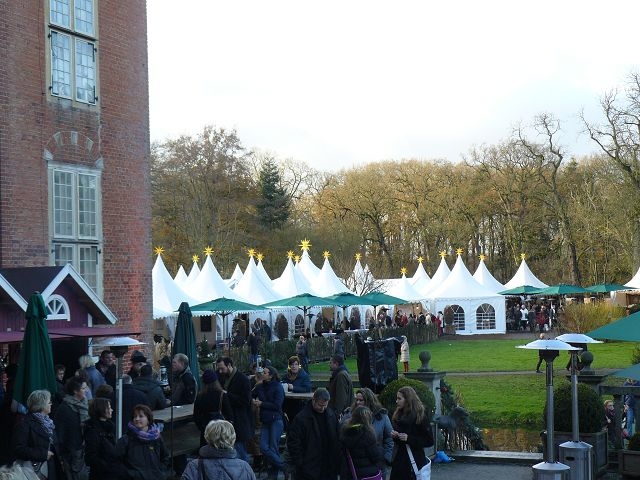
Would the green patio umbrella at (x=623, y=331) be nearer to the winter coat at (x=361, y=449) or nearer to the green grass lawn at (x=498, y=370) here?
the winter coat at (x=361, y=449)

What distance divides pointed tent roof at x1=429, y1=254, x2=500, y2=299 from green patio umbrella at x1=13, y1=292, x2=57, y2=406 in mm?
39131

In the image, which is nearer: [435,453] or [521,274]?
[435,453]

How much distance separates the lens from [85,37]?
1673 centimetres

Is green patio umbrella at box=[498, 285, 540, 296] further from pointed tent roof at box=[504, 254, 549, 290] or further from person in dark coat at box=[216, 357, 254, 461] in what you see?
person in dark coat at box=[216, 357, 254, 461]

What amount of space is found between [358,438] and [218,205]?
4942cm

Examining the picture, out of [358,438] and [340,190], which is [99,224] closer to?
[358,438]

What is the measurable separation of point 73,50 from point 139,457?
1006 cm

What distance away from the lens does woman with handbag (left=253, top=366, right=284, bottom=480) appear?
40.1 ft

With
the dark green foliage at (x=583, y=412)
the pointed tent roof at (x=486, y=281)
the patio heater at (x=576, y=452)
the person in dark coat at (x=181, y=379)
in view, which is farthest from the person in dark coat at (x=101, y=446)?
the pointed tent roof at (x=486, y=281)

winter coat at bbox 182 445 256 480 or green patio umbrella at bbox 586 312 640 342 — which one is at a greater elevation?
green patio umbrella at bbox 586 312 640 342

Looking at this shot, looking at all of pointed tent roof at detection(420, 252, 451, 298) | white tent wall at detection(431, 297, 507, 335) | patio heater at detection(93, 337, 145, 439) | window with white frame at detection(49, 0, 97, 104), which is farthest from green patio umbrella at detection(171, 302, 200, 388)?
pointed tent roof at detection(420, 252, 451, 298)

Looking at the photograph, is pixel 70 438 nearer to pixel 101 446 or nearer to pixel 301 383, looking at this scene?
pixel 101 446

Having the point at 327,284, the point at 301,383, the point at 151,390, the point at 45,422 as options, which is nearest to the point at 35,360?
the point at 45,422

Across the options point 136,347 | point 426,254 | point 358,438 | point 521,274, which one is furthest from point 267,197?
point 358,438
